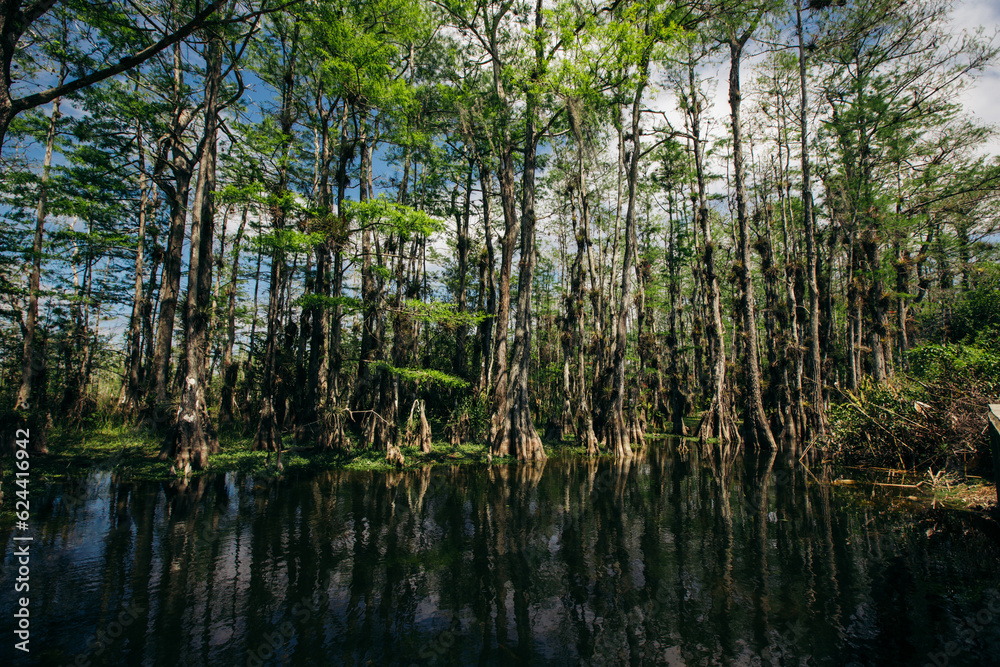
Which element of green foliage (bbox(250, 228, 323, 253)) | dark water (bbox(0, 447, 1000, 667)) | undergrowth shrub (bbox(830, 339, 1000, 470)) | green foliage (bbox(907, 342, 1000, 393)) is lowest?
dark water (bbox(0, 447, 1000, 667))

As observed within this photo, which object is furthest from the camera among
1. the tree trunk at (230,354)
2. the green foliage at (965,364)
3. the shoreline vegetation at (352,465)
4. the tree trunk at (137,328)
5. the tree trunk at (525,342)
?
the tree trunk at (230,354)

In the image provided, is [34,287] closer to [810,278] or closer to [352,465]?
[352,465]

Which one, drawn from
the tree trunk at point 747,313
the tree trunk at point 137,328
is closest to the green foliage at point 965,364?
the tree trunk at point 747,313

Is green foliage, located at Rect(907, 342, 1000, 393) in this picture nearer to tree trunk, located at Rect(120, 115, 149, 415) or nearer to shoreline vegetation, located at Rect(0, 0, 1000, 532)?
shoreline vegetation, located at Rect(0, 0, 1000, 532)

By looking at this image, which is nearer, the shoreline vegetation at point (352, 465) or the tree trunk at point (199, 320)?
the shoreline vegetation at point (352, 465)

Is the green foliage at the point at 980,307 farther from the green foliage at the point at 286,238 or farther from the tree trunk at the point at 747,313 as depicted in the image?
the green foliage at the point at 286,238

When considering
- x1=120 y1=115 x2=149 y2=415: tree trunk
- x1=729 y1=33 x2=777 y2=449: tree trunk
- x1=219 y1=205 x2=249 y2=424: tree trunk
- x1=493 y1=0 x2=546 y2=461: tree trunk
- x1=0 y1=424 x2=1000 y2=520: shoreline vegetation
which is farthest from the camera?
x1=219 y1=205 x2=249 y2=424: tree trunk

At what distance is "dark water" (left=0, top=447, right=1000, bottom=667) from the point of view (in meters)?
3.83

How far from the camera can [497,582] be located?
5203 mm

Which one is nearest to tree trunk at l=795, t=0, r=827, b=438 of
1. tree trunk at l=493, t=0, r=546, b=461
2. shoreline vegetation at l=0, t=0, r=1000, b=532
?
shoreline vegetation at l=0, t=0, r=1000, b=532

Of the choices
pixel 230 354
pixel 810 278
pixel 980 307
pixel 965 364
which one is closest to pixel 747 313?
pixel 810 278

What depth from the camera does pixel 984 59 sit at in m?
14.5

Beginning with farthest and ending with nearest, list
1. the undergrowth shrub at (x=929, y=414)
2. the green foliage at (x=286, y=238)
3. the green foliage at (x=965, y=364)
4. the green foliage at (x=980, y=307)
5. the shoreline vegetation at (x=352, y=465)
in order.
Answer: the green foliage at (x=980, y=307)
the green foliage at (x=286, y=238)
the green foliage at (x=965, y=364)
the undergrowth shrub at (x=929, y=414)
the shoreline vegetation at (x=352, y=465)

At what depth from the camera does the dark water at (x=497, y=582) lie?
12.6 ft
